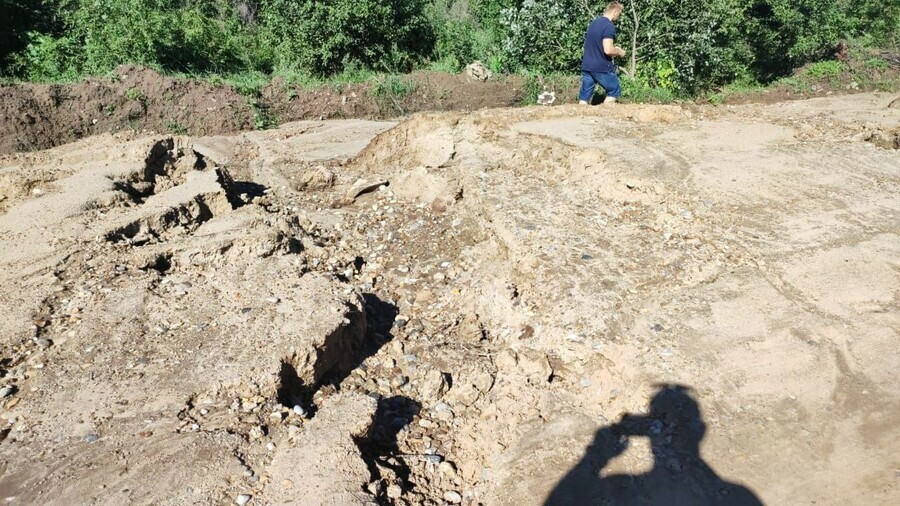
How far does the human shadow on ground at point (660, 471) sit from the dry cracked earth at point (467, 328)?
1 cm

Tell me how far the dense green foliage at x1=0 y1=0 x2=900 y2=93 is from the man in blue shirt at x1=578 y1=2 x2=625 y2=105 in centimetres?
188

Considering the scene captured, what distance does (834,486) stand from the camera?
2.92 metres

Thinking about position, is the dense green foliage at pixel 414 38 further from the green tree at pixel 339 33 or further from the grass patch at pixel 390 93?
the grass patch at pixel 390 93

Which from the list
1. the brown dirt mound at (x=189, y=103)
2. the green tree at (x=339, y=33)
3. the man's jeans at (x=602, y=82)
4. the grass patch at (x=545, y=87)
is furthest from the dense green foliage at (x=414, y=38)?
the man's jeans at (x=602, y=82)

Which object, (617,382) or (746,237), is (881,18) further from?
(617,382)

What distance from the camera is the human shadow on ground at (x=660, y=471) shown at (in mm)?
2947

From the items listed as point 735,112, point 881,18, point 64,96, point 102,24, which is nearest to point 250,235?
point 64,96

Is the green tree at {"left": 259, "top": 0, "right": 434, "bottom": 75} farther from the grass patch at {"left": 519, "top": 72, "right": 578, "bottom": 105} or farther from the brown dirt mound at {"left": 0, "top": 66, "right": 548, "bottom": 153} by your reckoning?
the grass patch at {"left": 519, "top": 72, "right": 578, "bottom": 105}

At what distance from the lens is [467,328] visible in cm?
447

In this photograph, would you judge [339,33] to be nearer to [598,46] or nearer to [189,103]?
[189,103]

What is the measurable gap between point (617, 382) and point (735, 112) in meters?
5.33

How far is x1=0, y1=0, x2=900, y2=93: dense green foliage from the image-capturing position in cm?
930

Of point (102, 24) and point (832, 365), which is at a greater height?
point (102, 24)

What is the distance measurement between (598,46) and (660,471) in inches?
218
